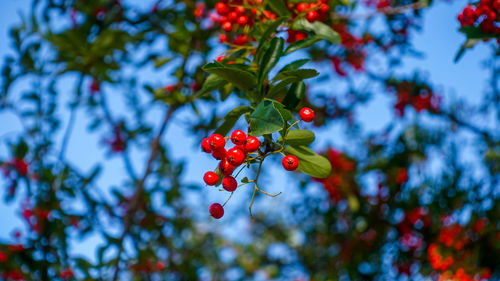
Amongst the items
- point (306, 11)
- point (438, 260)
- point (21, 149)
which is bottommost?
point (438, 260)

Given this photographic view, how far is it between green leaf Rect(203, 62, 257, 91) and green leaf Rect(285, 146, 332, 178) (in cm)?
24

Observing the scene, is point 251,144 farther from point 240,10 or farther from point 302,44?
point 240,10

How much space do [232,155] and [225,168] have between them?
0.08 m

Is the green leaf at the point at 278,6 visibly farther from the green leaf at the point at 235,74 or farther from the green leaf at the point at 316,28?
→ the green leaf at the point at 235,74

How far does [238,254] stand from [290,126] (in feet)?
24.1

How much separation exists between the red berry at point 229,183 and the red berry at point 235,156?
0.09 m

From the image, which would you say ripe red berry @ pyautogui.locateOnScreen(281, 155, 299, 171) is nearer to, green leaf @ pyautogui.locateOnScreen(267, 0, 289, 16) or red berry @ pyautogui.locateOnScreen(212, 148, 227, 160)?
red berry @ pyautogui.locateOnScreen(212, 148, 227, 160)

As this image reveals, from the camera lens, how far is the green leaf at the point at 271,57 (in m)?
1.09

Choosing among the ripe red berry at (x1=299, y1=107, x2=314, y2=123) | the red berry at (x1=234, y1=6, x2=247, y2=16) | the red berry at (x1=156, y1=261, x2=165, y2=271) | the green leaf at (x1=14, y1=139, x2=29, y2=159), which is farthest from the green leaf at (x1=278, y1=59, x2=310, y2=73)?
the red berry at (x1=156, y1=261, x2=165, y2=271)

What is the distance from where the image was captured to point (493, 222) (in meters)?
3.25


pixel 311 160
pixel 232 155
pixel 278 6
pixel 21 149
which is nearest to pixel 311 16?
pixel 278 6

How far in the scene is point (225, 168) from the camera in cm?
102

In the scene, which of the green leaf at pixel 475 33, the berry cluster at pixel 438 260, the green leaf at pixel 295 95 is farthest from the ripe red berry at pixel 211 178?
the berry cluster at pixel 438 260

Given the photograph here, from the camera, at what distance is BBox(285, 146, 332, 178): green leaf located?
107cm
